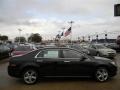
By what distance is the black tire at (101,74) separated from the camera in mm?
9219

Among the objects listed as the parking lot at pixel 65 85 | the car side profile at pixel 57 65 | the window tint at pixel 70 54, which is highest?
the window tint at pixel 70 54

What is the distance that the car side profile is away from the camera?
8938mm

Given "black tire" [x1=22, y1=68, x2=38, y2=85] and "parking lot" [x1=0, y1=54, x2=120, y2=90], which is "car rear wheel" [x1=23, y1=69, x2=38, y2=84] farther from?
"parking lot" [x1=0, y1=54, x2=120, y2=90]

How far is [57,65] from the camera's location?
29.6ft

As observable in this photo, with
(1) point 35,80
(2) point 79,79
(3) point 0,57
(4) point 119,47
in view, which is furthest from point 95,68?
(4) point 119,47

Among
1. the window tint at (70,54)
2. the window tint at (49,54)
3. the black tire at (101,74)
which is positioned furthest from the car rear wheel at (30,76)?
the black tire at (101,74)

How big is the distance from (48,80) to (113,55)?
15.0 metres

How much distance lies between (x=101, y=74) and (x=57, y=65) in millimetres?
1974

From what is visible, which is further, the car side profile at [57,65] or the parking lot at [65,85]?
the car side profile at [57,65]

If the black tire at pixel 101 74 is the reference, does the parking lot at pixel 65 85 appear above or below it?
below

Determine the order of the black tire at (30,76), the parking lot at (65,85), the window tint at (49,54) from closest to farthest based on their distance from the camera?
the parking lot at (65,85) → the black tire at (30,76) → the window tint at (49,54)

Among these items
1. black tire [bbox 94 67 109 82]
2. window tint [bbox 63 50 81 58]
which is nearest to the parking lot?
black tire [bbox 94 67 109 82]

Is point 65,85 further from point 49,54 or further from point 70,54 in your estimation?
point 49,54

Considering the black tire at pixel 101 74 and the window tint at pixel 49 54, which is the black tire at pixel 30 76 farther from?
the black tire at pixel 101 74
